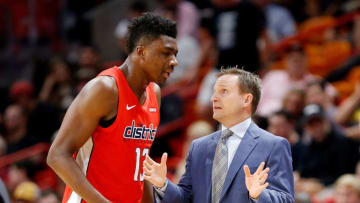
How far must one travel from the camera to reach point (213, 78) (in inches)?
361

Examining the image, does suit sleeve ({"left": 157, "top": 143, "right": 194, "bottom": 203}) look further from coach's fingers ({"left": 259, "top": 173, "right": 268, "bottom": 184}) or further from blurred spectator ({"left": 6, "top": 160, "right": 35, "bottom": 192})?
blurred spectator ({"left": 6, "top": 160, "right": 35, "bottom": 192})

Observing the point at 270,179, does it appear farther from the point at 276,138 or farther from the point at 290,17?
the point at 290,17

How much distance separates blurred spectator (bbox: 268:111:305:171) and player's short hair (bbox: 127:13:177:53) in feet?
10.8

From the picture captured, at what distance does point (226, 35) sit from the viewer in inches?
361

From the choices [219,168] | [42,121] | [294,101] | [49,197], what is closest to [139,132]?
[219,168]

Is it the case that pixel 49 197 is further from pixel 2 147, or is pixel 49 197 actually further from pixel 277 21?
pixel 277 21

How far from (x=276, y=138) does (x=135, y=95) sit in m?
1.01

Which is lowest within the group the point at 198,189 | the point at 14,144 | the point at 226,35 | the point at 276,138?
the point at 14,144

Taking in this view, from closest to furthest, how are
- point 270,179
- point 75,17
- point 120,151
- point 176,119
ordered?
point 270,179
point 120,151
point 176,119
point 75,17

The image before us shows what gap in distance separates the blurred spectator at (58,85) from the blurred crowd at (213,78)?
0.02m

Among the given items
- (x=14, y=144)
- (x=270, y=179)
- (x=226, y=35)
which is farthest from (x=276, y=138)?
(x=14, y=144)

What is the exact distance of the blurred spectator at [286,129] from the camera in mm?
7621

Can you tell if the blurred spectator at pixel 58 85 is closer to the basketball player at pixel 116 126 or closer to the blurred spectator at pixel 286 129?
the blurred spectator at pixel 286 129

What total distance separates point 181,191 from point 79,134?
0.71 metres
